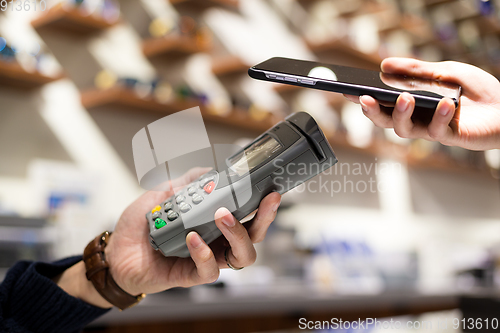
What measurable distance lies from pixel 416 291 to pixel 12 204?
5.61 ft

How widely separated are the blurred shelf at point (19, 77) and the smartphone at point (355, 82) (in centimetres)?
128

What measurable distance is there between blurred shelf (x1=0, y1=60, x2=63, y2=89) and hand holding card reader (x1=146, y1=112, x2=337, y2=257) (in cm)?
120

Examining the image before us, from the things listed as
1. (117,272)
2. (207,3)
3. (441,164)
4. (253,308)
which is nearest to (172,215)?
(117,272)

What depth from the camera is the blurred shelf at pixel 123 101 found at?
1.73 metres

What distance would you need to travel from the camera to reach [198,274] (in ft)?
1.85

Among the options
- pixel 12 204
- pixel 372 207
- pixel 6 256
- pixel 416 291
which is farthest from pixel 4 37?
pixel 372 207

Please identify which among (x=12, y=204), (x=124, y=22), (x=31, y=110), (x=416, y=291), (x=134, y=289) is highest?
(x=124, y=22)

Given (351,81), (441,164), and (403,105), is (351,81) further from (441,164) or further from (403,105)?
(441,164)

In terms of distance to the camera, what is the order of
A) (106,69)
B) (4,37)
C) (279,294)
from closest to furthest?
1. (279,294)
2. (4,37)
3. (106,69)

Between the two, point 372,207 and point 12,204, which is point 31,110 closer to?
point 12,204

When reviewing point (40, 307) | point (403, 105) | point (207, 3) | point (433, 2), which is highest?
point (433, 2)

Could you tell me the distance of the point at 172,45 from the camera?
1.92 m

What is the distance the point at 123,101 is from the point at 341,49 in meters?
1.37

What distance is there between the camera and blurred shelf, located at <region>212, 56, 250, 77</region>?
212 cm
